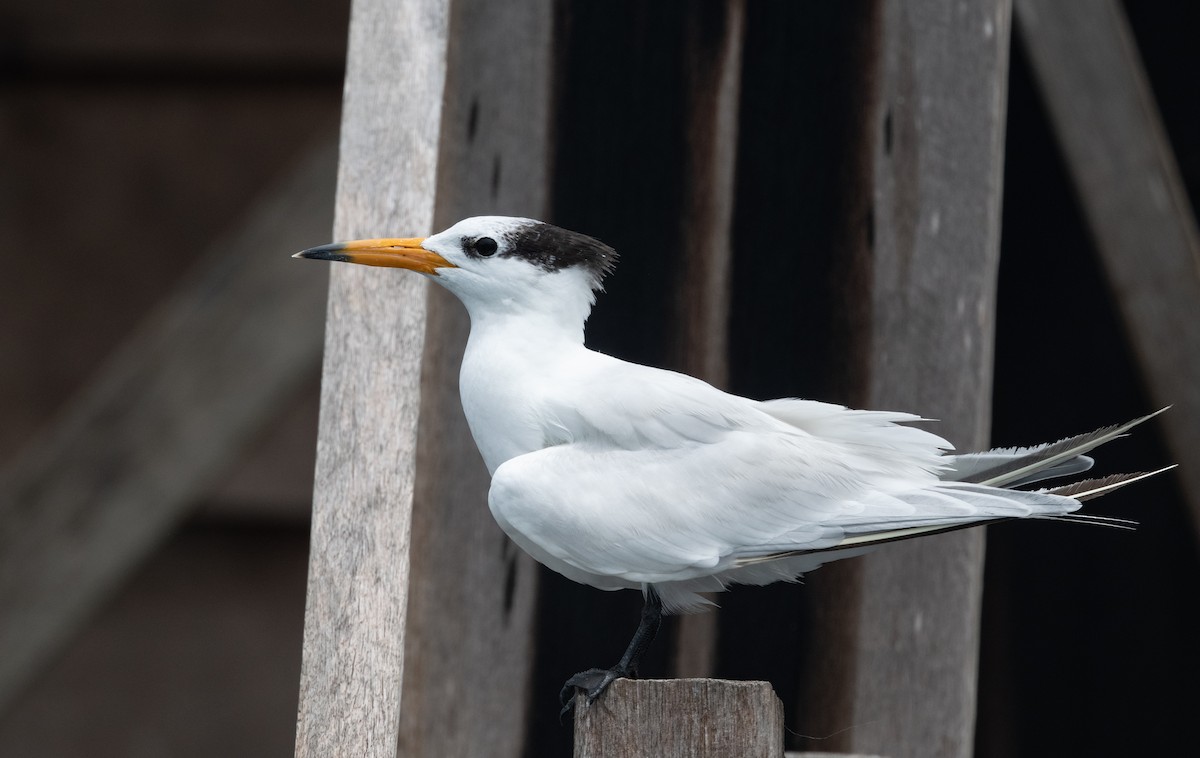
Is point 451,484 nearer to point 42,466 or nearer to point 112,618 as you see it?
point 42,466

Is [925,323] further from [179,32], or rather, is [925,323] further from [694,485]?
[179,32]

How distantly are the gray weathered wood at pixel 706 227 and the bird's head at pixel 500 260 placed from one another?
37 cm

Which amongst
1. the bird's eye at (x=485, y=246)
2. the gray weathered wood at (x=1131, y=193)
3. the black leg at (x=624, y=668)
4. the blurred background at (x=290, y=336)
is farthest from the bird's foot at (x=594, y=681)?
the gray weathered wood at (x=1131, y=193)

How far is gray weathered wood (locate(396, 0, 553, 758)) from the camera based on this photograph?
1735mm

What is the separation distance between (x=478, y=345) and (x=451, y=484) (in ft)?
1.13

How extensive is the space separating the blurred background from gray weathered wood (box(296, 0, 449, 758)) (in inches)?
9.9

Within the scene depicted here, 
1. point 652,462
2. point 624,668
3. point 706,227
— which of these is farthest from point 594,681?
point 706,227

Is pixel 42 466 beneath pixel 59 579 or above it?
above

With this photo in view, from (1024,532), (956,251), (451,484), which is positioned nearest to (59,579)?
(451,484)

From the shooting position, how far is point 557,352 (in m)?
1.52

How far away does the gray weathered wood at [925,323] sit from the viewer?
1.87 m

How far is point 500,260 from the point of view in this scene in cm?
150

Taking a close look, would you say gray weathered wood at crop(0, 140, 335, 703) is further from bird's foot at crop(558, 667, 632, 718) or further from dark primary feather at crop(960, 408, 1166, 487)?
dark primary feather at crop(960, 408, 1166, 487)

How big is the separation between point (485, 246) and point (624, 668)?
0.51 m
